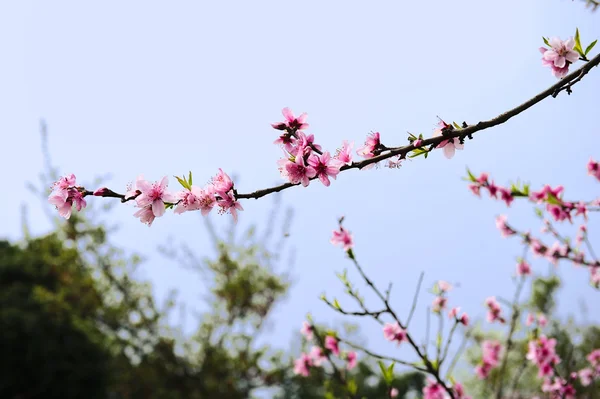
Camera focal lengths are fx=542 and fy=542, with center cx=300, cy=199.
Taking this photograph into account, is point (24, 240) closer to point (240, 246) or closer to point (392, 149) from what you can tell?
point (240, 246)

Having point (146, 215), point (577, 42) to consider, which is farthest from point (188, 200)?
point (577, 42)

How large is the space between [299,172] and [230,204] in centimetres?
27

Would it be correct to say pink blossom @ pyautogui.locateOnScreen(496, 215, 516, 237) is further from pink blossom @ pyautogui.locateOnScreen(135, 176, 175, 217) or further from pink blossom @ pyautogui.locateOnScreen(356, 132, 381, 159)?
pink blossom @ pyautogui.locateOnScreen(135, 176, 175, 217)

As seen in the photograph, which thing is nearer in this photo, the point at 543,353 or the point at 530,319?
the point at 543,353

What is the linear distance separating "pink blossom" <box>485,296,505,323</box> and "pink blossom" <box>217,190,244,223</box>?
3.42m

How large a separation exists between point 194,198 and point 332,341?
2.11 m

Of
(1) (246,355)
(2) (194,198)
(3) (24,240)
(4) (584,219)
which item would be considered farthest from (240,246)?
(2) (194,198)

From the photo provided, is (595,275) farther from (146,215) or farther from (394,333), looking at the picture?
(146,215)

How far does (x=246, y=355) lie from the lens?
11.5 m

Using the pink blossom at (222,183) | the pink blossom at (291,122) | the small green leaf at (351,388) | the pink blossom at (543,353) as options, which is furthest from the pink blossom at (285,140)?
the pink blossom at (543,353)

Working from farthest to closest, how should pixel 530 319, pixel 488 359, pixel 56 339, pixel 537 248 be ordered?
pixel 56 339 → pixel 530 319 → pixel 488 359 → pixel 537 248

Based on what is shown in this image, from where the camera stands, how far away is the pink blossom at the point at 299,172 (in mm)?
1798

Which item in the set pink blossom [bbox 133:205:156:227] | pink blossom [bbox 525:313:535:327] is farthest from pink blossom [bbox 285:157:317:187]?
pink blossom [bbox 525:313:535:327]

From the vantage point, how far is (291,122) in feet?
6.48
